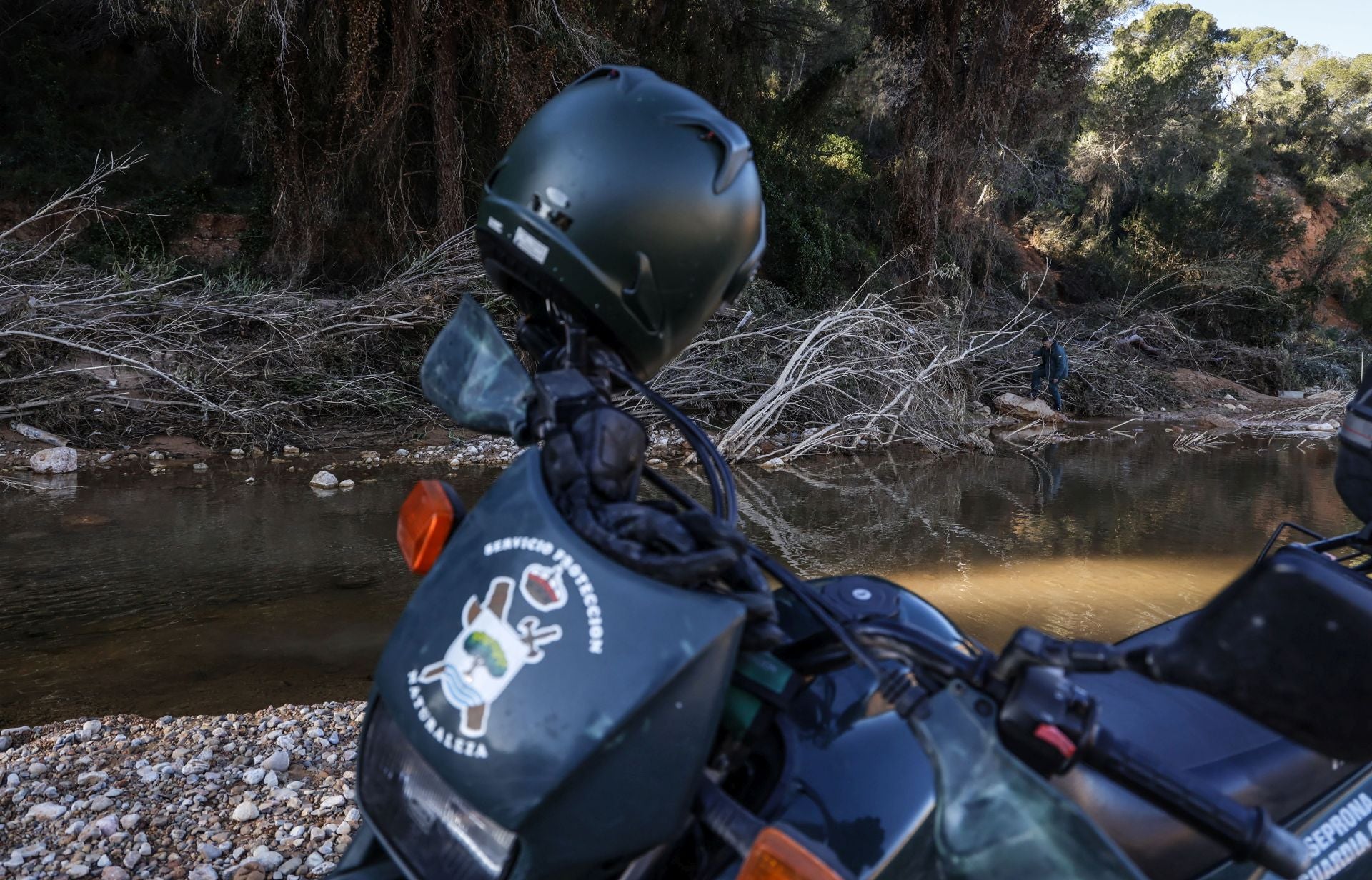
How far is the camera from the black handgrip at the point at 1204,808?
2.86 ft

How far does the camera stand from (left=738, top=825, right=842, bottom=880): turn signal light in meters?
0.88

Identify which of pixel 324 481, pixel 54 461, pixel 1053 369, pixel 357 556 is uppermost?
pixel 1053 369

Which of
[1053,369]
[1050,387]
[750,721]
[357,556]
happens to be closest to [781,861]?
[750,721]

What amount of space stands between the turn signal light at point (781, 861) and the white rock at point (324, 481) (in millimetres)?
6523

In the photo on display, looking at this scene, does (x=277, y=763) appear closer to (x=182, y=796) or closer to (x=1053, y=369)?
(x=182, y=796)

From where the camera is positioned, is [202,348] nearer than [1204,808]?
No

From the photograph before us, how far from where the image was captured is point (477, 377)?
133cm

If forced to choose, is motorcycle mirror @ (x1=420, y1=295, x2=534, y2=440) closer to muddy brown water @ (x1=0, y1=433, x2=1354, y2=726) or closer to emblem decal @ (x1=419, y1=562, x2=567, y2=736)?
emblem decal @ (x1=419, y1=562, x2=567, y2=736)

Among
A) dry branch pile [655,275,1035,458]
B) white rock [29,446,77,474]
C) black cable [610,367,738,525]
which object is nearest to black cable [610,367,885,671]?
black cable [610,367,738,525]

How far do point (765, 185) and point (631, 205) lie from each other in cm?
1504

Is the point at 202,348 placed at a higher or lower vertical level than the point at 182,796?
lower

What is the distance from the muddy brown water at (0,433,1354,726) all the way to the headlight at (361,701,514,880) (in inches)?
99.3

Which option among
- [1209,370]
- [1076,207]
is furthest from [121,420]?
[1076,207]

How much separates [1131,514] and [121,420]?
25.7ft
